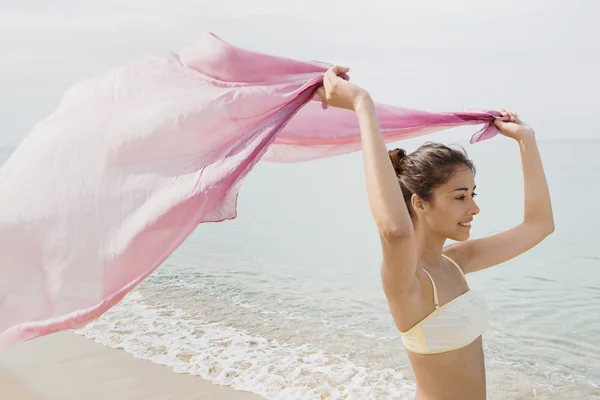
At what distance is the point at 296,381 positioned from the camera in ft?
18.1

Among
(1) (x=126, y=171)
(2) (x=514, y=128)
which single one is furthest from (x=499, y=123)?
(1) (x=126, y=171)

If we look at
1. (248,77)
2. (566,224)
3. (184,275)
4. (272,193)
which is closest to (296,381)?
(248,77)

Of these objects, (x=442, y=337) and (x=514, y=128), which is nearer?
(x=442, y=337)

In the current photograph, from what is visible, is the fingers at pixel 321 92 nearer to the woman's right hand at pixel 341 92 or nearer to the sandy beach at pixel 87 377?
the woman's right hand at pixel 341 92

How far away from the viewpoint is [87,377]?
18.1ft

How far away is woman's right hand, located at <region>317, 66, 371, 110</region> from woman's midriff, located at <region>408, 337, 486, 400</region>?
36.7 inches

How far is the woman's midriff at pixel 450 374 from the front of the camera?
2408 millimetres

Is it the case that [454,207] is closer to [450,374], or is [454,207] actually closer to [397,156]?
[397,156]

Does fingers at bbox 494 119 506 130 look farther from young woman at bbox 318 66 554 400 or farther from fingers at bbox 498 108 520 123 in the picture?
young woman at bbox 318 66 554 400

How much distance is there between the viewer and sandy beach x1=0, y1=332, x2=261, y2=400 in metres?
5.18

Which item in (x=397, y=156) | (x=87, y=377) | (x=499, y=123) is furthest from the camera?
(x=87, y=377)

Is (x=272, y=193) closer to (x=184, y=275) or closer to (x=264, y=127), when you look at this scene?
(x=184, y=275)

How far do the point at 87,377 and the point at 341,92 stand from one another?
4257 millimetres

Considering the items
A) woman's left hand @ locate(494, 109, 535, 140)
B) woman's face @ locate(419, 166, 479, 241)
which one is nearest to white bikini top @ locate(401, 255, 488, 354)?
woman's face @ locate(419, 166, 479, 241)
